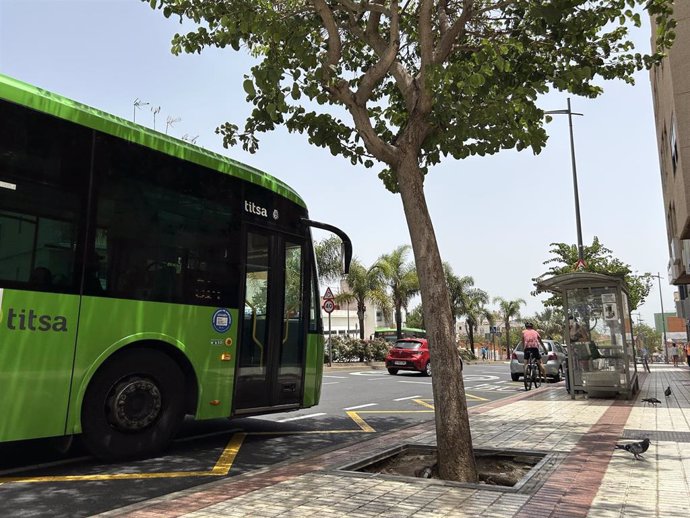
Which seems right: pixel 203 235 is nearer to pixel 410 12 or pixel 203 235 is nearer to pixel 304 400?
pixel 304 400

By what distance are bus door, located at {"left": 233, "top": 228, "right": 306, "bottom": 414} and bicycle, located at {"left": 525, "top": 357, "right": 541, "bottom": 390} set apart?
10466mm

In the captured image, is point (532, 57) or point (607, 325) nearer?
point (532, 57)

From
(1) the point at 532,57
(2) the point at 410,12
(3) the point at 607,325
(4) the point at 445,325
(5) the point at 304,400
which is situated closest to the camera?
(4) the point at 445,325

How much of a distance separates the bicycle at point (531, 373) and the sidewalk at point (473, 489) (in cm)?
852

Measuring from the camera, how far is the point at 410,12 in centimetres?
887

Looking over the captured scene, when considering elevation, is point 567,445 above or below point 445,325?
below

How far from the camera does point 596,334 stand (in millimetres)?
12633

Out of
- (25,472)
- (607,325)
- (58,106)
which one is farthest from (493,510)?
(607,325)

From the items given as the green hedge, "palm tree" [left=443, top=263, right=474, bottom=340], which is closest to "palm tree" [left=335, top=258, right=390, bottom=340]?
the green hedge

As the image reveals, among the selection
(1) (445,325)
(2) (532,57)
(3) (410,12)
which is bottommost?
Answer: (1) (445,325)

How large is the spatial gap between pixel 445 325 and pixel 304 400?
2981 millimetres

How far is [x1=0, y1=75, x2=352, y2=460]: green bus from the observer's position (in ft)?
16.4

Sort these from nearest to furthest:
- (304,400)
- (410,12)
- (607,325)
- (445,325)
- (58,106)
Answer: (58,106) < (445,325) < (304,400) < (410,12) < (607,325)

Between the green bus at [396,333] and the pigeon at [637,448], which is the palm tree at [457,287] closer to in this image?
the green bus at [396,333]
